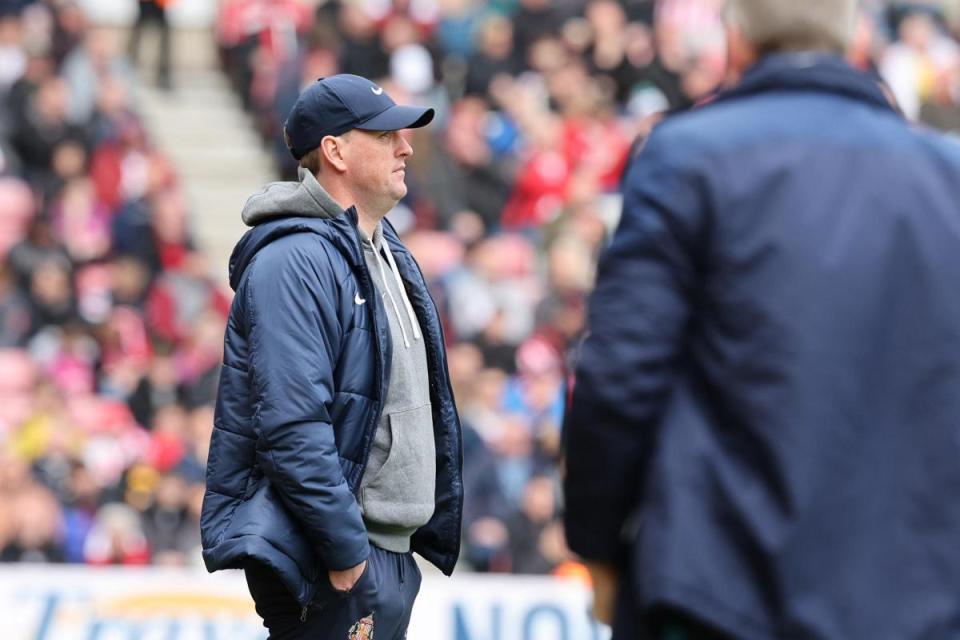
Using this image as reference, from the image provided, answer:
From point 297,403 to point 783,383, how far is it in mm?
1563

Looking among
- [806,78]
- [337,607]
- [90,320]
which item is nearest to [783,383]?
[806,78]

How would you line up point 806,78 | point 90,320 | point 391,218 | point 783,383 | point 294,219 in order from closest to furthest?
point 783,383 → point 806,78 → point 294,219 → point 90,320 → point 391,218

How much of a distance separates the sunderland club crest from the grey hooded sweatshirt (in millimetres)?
193

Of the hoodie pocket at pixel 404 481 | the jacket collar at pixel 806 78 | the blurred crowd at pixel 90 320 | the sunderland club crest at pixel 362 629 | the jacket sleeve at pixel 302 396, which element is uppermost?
the jacket collar at pixel 806 78

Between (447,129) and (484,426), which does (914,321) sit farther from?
(447,129)

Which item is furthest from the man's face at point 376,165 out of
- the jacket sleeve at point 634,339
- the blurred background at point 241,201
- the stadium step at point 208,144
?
the stadium step at point 208,144

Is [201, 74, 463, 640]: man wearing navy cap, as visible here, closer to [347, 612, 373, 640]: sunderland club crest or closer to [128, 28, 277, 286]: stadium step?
[347, 612, 373, 640]: sunderland club crest

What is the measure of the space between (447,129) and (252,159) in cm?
183

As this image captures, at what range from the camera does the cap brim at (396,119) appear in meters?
4.44

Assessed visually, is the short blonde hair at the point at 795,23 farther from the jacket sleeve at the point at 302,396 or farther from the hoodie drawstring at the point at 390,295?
the hoodie drawstring at the point at 390,295

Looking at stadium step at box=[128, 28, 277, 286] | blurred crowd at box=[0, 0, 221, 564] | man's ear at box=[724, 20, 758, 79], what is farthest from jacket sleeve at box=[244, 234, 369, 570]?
stadium step at box=[128, 28, 277, 286]

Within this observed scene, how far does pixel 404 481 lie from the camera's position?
4.36 metres

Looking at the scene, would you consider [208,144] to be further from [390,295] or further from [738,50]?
[738,50]

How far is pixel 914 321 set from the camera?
2861 mm
